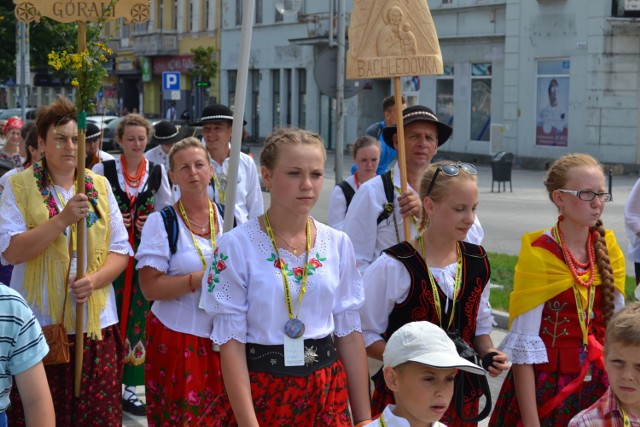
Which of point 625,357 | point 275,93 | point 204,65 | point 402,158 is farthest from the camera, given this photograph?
point 275,93

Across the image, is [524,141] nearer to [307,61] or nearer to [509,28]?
[509,28]

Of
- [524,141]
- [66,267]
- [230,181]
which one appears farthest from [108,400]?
[524,141]

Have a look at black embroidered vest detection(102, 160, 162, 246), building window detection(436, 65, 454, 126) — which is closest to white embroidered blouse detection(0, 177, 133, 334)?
black embroidered vest detection(102, 160, 162, 246)

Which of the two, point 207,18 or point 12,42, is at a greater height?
point 207,18

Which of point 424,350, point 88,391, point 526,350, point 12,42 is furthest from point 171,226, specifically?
point 12,42

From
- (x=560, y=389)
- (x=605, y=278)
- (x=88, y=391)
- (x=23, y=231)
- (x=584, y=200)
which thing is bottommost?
(x=88, y=391)

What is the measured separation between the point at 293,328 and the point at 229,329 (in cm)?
23

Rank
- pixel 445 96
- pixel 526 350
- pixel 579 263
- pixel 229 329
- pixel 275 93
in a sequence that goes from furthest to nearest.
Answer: pixel 275 93
pixel 445 96
pixel 579 263
pixel 526 350
pixel 229 329

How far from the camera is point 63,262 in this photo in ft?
18.2

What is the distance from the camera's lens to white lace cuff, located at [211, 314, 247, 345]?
13.1 ft

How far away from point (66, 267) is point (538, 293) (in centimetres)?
235

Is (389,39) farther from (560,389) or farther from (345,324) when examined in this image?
(560,389)

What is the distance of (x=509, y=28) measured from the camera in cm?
3547

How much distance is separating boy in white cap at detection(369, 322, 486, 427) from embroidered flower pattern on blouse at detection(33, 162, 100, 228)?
2503mm
